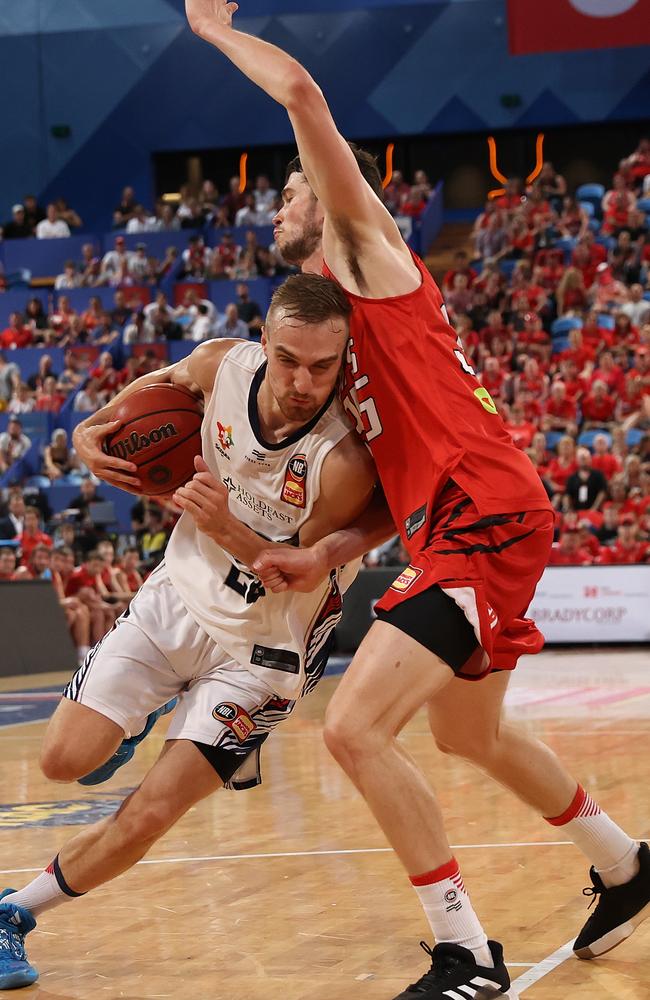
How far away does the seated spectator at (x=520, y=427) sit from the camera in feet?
52.1

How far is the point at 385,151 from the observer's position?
2634cm

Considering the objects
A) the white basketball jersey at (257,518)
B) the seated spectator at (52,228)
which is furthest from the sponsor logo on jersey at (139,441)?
the seated spectator at (52,228)

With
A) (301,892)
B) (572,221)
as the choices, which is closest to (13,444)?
(572,221)

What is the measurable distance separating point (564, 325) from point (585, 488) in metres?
4.31

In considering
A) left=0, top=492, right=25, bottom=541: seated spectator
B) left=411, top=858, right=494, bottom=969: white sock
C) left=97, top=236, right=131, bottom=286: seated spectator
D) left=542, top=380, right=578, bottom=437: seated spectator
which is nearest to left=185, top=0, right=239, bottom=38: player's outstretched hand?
left=411, top=858, right=494, bottom=969: white sock

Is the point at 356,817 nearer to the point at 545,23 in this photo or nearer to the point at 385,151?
the point at 545,23

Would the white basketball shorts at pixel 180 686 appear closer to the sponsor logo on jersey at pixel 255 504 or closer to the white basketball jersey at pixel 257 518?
the white basketball jersey at pixel 257 518

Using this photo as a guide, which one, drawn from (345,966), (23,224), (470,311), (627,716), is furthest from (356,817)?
(23,224)

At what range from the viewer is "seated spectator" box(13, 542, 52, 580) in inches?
594

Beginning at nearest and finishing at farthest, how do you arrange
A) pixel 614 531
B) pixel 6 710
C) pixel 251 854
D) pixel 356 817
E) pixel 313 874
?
1. pixel 313 874
2. pixel 251 854
3. pixel 356 817
4. pixel 6 710
5. pixel 614 531

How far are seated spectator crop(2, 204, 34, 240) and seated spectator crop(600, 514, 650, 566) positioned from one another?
1453 centimetres

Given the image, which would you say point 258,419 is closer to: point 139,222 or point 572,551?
point 572,551

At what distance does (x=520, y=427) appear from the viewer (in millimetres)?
15969

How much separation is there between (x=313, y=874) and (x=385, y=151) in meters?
23.0
